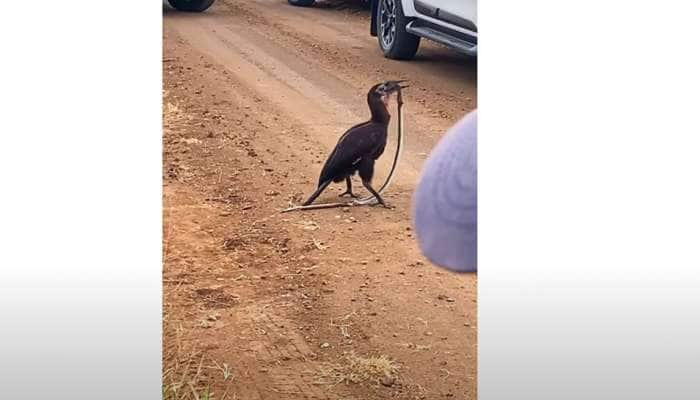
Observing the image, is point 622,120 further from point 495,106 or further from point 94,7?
point 94,7

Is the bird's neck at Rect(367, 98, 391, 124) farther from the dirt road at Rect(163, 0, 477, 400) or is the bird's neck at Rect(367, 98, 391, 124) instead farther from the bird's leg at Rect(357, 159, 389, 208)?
the bird's leg at Rect(357, 159, 389, 208)

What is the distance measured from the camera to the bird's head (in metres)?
4.52

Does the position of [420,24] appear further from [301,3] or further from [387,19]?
[301,3]

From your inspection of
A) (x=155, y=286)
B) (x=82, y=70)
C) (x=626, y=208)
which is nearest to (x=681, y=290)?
(x=626, y=208)

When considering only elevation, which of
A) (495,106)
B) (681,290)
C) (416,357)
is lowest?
(416,357)

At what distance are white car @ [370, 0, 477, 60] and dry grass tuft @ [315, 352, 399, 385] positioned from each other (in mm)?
942

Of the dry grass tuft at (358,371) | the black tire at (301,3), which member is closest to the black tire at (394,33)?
the black tire at (301,3)

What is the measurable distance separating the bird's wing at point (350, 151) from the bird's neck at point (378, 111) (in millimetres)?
47

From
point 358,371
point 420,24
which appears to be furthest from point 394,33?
point 358,371

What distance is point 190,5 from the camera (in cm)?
453

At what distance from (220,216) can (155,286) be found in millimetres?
390

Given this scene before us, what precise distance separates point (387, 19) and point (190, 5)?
0.67 metres

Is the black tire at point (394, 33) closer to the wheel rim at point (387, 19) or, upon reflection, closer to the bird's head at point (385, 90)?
the wheel rim at point (387, 19)

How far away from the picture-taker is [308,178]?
4484 mm
